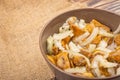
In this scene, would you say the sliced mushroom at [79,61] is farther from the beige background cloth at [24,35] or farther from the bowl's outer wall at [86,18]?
the beige background cloth at [24,35]

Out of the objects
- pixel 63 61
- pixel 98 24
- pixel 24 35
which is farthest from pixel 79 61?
pixel 24 35

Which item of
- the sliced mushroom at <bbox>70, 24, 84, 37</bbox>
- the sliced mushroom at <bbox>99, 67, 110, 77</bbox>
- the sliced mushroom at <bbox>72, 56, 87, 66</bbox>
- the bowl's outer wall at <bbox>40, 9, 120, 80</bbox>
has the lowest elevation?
the sliced mushroom at <bbox>99, 67, 110, 77</bbox>

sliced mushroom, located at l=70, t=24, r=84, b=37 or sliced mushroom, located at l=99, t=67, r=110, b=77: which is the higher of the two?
sliced mushroom, located at l=70, t=24, r=84, b=37

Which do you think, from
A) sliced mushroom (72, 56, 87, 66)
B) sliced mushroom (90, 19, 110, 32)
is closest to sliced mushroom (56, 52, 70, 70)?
sliced mushroom (72, 56, 87, 66)

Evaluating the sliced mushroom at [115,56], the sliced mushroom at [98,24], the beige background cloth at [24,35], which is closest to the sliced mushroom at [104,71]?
the sliced mushroom at [115,56]

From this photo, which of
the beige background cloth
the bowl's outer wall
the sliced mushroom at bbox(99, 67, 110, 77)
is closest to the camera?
the sliced mushroom at bbox(99, 67, 110, 77)

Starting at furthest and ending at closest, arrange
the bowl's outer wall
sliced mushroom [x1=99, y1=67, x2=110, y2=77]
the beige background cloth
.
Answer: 1. the beige background cloth
2. the bowl's outer wall
3. sliced mushroom [x1=99, y1=67, x2=110, y2=77]

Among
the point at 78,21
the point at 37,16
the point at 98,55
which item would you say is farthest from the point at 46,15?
the point at 98,55

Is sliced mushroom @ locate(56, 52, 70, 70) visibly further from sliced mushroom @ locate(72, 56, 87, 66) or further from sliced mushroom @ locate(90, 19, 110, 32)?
sliced mushroom @ locate(90, 19, 110, 32)
